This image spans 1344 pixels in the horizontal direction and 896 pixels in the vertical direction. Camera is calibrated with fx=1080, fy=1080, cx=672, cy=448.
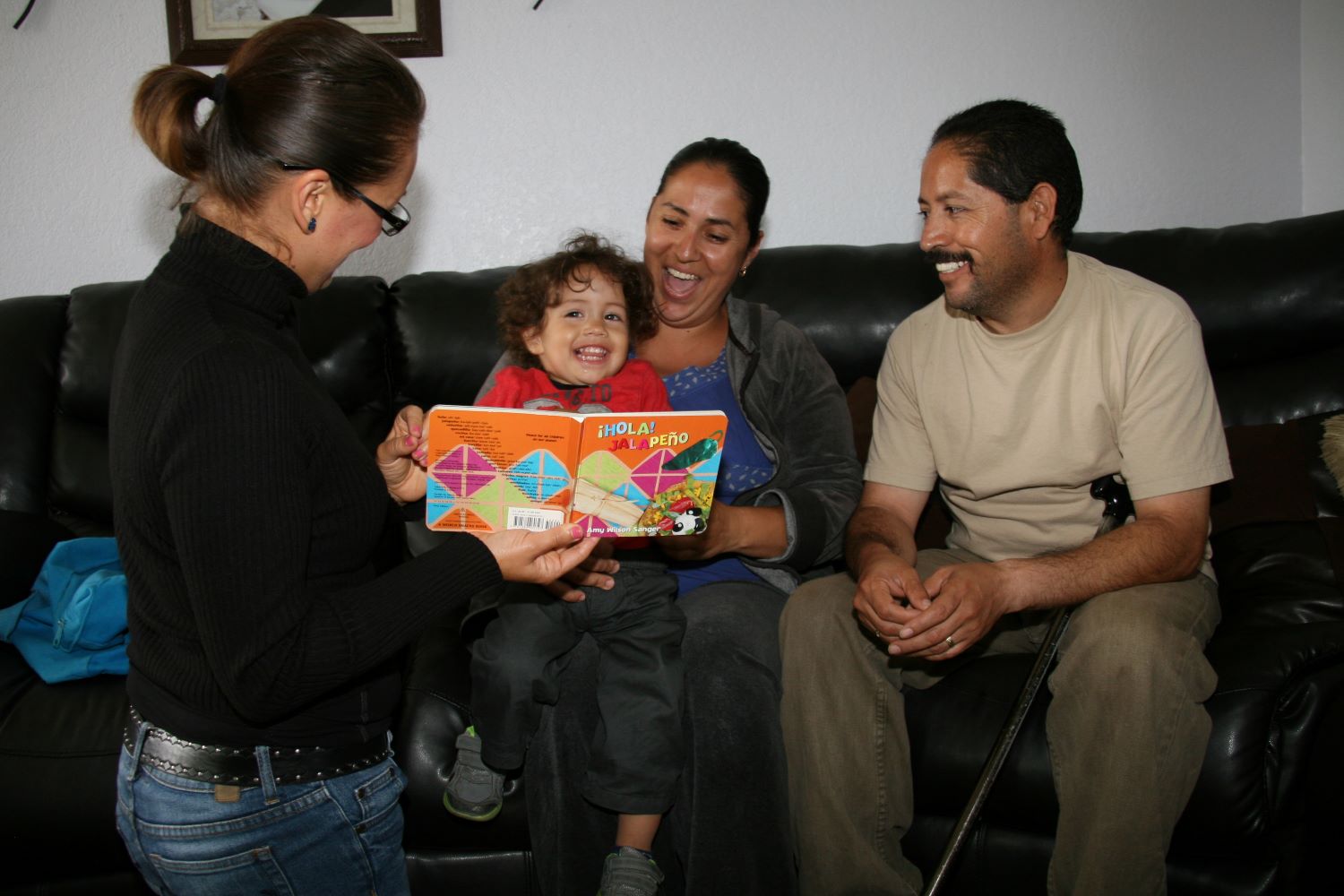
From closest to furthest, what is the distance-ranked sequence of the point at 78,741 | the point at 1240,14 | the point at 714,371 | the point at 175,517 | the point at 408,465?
the point at 175,517 → the point at 408,465 → the point at 78,741 → the point at 714,371 → the point at 1240,14

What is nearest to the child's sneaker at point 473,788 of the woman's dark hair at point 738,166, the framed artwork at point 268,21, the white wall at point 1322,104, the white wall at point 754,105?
the woman's dark hair at point 738,166

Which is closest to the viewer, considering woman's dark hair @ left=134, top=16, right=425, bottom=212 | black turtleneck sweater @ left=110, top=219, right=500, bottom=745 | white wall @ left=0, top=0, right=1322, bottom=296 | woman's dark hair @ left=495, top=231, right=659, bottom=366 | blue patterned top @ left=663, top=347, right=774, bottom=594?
black turtleneck sweater @ left=110, top=219, right=500, bottom=745

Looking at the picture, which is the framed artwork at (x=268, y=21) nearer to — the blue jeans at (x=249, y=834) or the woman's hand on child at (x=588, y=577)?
the woman's hand on child at (x=588, y=577)

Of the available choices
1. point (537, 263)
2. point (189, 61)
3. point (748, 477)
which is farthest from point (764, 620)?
point (189, 61)

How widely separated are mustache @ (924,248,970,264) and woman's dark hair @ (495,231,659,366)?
1.68 ft

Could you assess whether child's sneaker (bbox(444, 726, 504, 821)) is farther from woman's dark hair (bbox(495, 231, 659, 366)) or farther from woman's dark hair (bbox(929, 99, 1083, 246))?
woman's dark hair (bbox(929, 99, 1083, 246))

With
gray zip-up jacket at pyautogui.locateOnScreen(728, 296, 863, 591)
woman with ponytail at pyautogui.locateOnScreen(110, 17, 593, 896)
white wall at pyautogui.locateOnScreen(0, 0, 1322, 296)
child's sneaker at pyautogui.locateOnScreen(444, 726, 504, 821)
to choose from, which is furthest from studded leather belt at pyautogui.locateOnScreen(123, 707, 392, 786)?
white wall at pyautogui.locateOnScreen(0, 0, 1322, 296)

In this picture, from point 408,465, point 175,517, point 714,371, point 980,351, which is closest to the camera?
point 175,517

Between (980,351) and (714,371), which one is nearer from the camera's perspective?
(980,351)

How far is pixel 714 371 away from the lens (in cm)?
205

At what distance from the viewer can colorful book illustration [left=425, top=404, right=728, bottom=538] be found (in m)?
1.34

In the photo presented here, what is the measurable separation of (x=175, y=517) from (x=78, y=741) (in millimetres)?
1056

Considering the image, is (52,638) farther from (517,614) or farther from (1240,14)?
(1240,14)

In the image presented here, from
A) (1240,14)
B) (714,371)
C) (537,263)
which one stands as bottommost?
(714,371)
